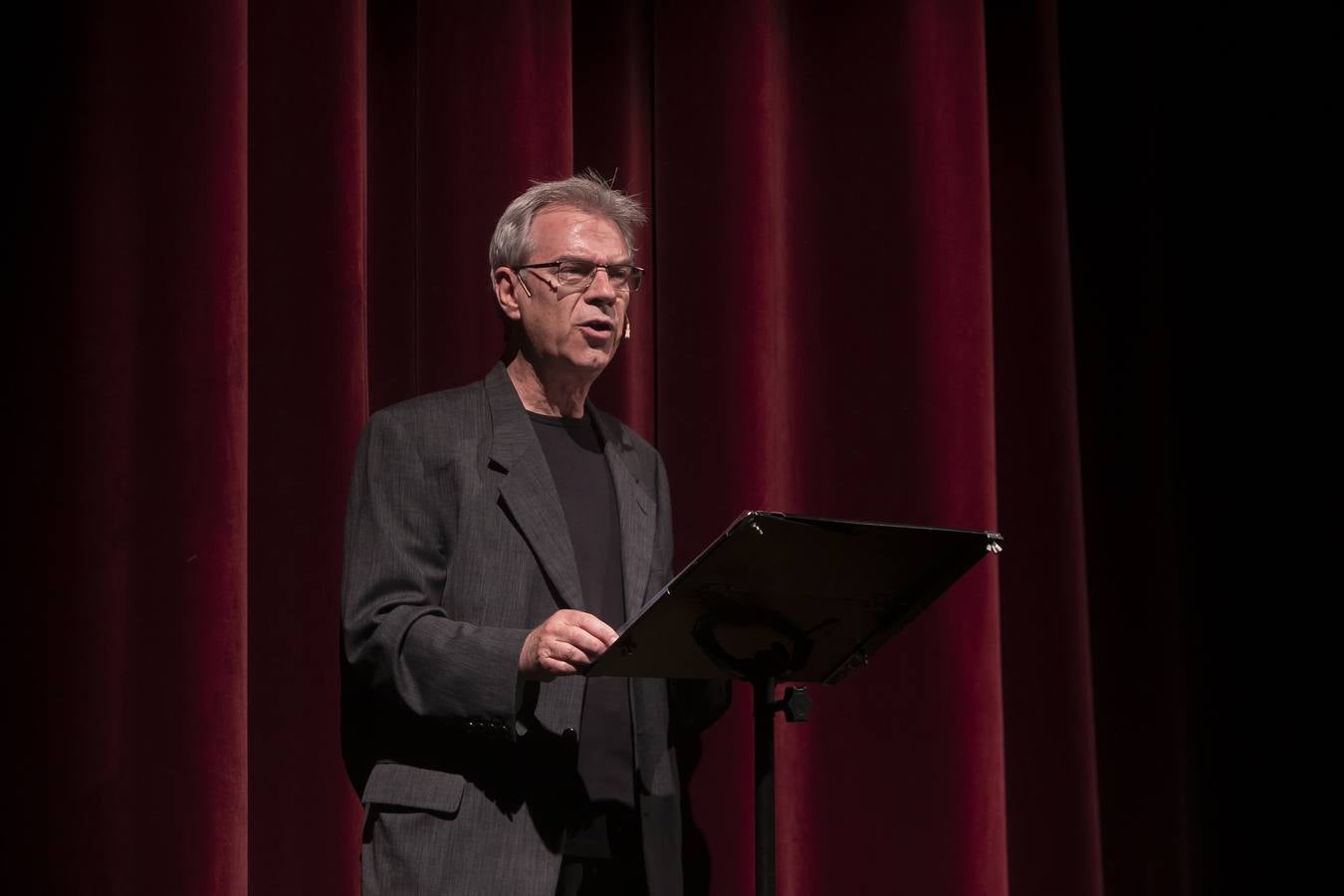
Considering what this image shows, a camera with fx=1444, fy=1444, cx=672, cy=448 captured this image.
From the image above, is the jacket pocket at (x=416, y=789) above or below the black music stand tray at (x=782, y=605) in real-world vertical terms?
below

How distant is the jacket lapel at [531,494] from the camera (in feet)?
5.93

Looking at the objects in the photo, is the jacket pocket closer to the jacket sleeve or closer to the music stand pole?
the jacket sleeve

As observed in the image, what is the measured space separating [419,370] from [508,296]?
393 millimetres

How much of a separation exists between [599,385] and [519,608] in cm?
81

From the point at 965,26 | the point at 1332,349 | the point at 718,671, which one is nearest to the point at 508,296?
the point at 718,671

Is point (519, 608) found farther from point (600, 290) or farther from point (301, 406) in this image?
point (301, 406)

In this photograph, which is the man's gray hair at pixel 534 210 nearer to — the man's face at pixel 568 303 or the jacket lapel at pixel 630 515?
the man's face at pixel 568 303

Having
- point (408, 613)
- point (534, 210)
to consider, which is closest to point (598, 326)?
point (534, 210)

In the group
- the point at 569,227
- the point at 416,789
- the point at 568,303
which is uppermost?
the point at 569,227

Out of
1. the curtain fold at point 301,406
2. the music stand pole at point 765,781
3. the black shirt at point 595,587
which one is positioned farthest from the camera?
the curtain fold at point 301,406

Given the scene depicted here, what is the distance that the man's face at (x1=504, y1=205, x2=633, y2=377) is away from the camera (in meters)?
1.98

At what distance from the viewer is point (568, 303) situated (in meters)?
1.98

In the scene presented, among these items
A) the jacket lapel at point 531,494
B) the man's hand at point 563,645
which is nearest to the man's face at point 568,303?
the jacket lapel at point 531,494

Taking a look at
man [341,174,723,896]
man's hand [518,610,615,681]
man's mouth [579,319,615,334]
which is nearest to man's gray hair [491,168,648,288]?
man [341,174,723,896]
